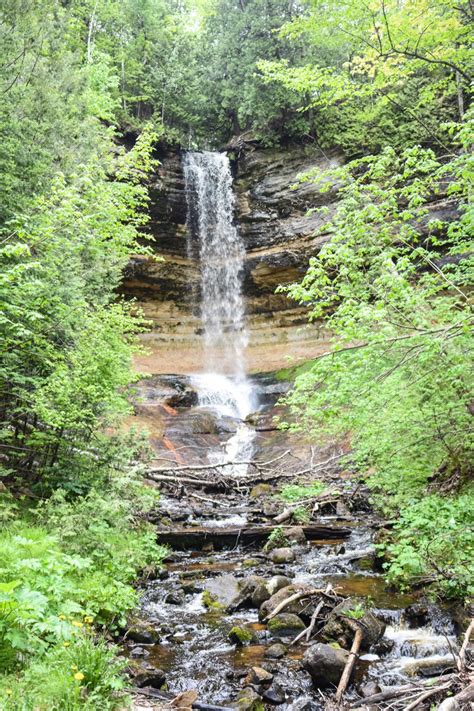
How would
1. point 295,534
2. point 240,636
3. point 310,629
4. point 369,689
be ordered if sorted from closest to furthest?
1. point 369,689
2. point 310,629
3. point 240,636
4. point 295,534

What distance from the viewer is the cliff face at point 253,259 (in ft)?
92.2

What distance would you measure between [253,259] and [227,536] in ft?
71.7

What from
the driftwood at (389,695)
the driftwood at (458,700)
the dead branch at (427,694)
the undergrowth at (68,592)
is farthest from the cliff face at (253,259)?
the driftwood at (458,700)

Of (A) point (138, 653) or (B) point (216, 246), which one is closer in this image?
(A) point (138, 653)

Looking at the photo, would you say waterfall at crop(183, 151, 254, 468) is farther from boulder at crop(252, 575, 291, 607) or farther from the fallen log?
boulder at crop(252, 575, 291, 607)

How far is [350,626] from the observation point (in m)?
5.14

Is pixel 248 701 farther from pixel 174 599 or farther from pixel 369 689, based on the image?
pixel 174 599

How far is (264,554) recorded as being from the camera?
859 centimetres

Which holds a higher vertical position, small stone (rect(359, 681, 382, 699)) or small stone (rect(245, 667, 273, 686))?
small stone (rect(245, 667, 273, 686))

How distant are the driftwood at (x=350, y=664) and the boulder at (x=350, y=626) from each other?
0.10 metres

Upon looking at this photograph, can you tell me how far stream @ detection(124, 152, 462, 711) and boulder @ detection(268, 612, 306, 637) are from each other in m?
0.01

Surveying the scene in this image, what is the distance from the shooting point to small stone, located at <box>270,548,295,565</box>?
805 cm

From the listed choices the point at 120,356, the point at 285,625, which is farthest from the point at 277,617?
the point at 120,356

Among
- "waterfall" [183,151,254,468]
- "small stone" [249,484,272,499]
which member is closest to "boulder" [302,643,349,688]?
"small stone" [249,484,272,499]
